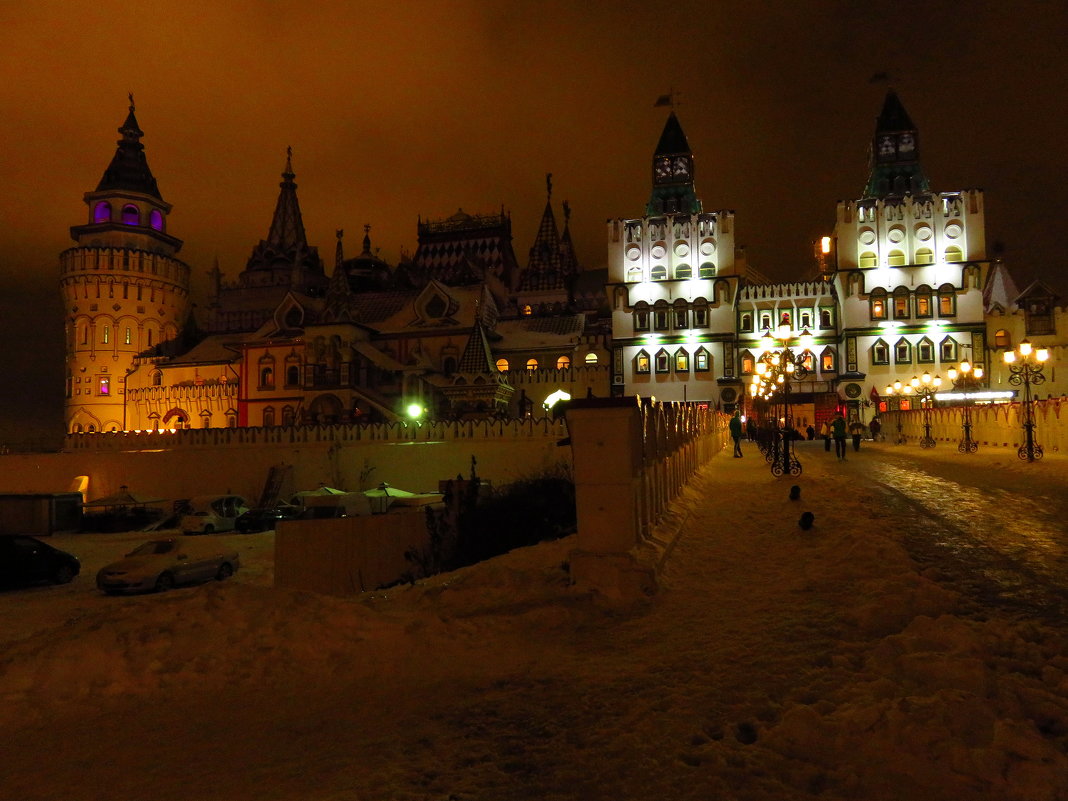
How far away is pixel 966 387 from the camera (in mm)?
42812

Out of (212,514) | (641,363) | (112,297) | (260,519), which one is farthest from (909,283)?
(112,297)

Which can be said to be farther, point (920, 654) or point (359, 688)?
point (359, 688)

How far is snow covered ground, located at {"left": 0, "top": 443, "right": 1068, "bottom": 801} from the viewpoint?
135 inches

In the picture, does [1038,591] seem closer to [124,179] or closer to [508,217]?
[508,217]

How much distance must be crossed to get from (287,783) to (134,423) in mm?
61818

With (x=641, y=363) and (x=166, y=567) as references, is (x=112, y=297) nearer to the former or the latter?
(x=641, y=363)

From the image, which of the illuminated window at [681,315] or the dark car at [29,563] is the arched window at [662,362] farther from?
the dark car at [29,563]

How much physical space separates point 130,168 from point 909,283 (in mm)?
67884

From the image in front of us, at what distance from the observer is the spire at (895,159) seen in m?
54.4

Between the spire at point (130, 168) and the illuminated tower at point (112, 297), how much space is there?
4.3 inches

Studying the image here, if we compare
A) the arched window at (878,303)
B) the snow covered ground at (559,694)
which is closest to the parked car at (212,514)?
the snow covered ground at (559,694)

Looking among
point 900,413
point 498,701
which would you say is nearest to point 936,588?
point 498,701

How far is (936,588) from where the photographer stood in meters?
5.79

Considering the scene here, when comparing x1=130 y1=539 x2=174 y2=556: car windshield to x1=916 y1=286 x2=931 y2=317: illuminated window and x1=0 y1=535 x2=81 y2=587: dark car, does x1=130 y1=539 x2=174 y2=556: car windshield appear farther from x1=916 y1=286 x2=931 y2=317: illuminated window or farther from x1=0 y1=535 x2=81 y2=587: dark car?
x1=916 y1=286 x2=931 y2=317: illuminated window
